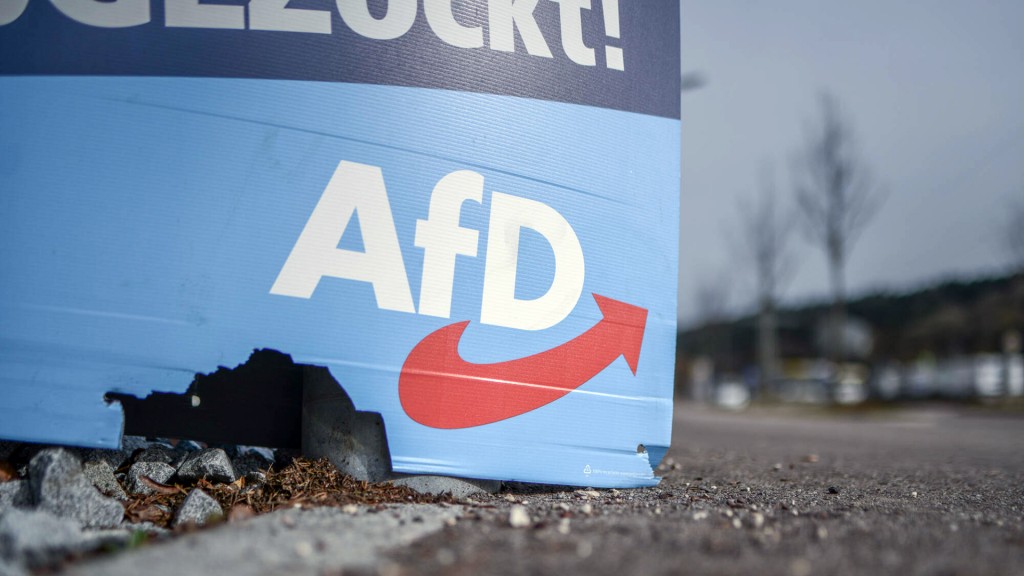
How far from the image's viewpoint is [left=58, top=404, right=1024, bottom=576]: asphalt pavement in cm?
262

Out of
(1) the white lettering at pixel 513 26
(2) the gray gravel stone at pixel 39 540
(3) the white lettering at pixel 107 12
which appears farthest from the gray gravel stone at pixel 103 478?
(1) the white lettering at pixel 513 26

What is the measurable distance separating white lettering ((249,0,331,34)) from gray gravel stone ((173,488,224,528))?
2472mm

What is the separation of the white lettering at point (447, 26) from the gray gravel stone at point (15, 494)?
3.10 meters

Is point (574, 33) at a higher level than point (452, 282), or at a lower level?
higher

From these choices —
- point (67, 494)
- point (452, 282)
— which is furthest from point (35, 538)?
point (452, 282)

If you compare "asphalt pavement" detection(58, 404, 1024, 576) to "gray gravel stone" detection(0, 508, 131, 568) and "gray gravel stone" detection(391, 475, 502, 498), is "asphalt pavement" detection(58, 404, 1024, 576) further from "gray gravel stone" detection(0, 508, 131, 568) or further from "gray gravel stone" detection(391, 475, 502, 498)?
"gray gravel stone" detection(0, 508, 131, 568)

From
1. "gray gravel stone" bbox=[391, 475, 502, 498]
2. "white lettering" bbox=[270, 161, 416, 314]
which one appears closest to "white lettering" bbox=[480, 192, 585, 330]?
"white lettering" bbox=[270, 161, 416, 314]

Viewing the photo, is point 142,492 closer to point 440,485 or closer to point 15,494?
point 15,494

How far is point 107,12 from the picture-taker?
427cm

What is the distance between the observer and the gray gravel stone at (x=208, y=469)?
4055 millimetres

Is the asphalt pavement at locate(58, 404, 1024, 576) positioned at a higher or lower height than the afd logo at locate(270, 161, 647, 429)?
lower

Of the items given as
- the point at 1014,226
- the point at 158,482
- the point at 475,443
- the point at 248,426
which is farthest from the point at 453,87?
the point at 1014,226

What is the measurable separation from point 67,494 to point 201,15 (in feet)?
8.35

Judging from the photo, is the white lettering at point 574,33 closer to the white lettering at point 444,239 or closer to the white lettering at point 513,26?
the white lettering at point 513,26
